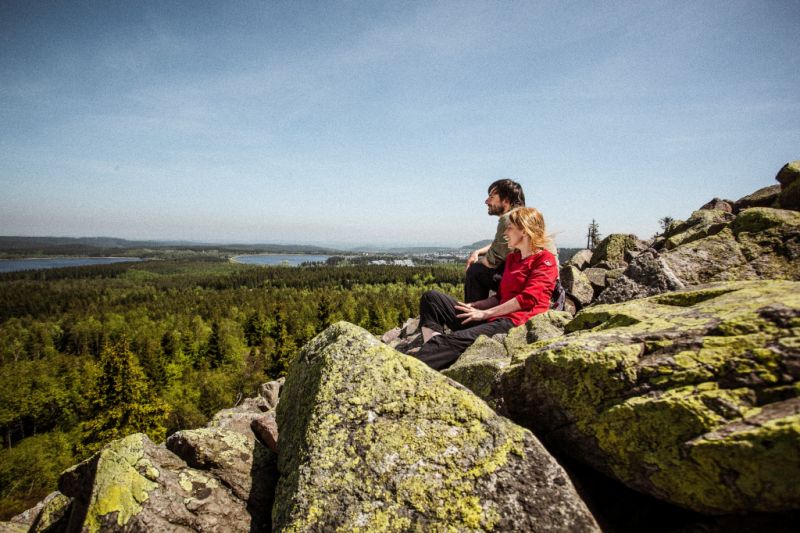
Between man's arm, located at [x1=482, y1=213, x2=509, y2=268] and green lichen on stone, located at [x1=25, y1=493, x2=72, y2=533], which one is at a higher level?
man's arm, located at [x1=482, y1=213, x2=509, y2=268]

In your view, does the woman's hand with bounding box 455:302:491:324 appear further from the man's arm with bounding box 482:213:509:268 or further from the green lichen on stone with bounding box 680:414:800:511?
the green lichen on stone with bounding box 680:414:800:511

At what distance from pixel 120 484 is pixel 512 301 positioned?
286 inches

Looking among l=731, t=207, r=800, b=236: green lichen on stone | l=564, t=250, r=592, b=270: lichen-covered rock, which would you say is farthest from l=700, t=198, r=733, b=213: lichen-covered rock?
l=731, t=207, r=800, b=236: green lichen on stone

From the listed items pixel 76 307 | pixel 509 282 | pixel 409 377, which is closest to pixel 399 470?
pixel 409 377

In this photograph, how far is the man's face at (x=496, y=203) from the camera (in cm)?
964

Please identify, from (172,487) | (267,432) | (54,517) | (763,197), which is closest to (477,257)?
(267,432)

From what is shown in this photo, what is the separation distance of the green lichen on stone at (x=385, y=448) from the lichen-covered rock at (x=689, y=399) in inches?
27.4

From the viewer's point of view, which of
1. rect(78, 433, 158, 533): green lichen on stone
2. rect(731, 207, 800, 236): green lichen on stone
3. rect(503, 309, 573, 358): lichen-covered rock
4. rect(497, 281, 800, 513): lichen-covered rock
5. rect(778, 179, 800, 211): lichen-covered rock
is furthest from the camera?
rect(778, 179, 800, 211): lichen-covered rock

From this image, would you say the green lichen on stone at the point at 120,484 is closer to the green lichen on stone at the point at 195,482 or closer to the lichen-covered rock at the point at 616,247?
the green lichen on stone at the point at 195,482

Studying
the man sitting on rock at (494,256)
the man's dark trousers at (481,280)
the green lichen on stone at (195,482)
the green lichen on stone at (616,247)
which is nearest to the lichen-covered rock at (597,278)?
the green lichen on stone at (616,247)

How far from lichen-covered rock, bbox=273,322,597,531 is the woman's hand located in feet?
12.3

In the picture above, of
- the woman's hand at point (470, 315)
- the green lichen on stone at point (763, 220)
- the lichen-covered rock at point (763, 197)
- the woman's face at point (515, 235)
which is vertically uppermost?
the lichen-covered rock at point (763, 197)

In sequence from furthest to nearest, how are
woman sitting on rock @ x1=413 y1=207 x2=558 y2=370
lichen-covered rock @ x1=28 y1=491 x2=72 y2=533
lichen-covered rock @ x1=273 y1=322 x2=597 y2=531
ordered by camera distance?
woman sitting on rock @ x1=413 y1=207 x2=558 y2=370
lichen-covered rock @ x1=28 y1=491 x2=72 y2=533
lichen-covered rock @ x1=273 y1=322 x2=597 y2=531

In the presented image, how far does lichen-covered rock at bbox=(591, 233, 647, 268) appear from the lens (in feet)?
52.7
